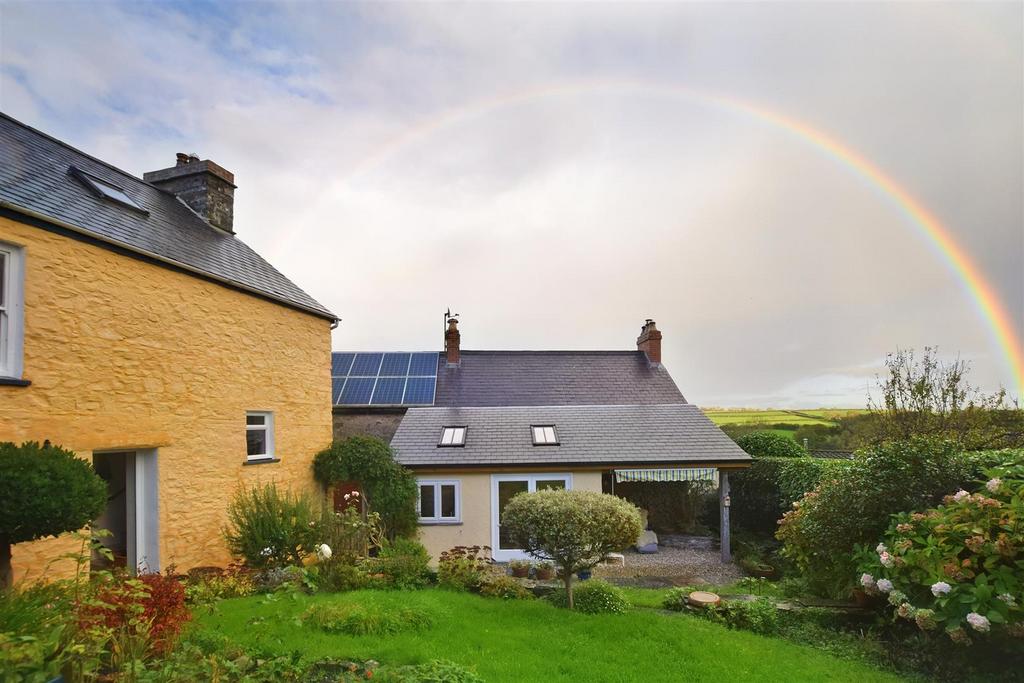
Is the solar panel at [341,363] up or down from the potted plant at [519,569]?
up

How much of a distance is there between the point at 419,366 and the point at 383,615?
14286mm

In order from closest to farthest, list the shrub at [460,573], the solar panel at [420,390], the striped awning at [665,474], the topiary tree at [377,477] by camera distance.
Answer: the shrub at [460,573]
the topiary tree at [377,477]
the striped awning at [665,474]
the solar panel at [420,390]

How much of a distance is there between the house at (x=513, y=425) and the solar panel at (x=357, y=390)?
0.14 feet

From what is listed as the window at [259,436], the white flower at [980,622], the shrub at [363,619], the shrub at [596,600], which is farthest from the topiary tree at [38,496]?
the white flower at [980,622]

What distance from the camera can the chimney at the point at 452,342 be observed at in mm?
21156

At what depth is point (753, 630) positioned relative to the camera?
735 cm

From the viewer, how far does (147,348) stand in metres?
8.63

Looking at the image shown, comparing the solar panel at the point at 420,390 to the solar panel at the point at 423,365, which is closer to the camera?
the solar panel at the point at 420,390

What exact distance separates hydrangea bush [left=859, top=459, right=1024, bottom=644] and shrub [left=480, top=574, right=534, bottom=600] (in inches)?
191

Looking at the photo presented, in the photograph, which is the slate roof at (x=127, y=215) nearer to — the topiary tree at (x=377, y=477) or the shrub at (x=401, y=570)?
the topiary tree at (x=377, y=477)

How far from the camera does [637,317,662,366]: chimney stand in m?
21.8

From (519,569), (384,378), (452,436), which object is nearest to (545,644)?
(519,569)

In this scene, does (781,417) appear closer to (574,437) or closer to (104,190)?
(574,437)

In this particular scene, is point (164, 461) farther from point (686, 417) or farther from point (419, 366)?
point (686, 417)
